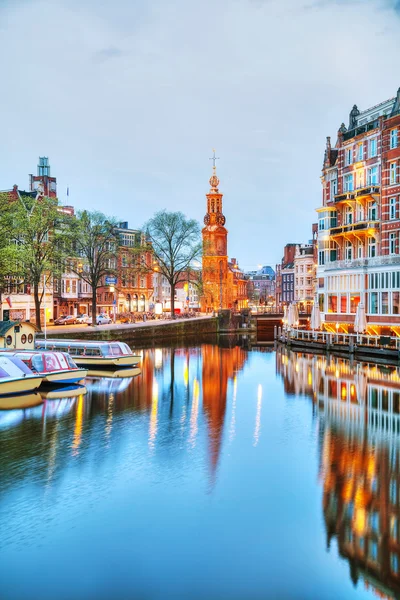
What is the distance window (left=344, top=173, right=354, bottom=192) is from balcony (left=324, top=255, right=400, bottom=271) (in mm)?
7620

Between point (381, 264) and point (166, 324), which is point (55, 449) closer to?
point (381, 264)

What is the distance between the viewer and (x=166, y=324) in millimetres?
76625

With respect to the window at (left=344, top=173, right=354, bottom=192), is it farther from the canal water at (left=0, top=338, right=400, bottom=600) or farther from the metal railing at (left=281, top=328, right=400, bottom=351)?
the canal water at (left=0, top=338, right=400, bottom=600)

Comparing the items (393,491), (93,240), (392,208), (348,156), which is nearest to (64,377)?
(393,491)

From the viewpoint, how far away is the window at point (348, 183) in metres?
61.7

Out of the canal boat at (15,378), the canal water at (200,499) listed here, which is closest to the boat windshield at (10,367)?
the canal boat at (15,378)

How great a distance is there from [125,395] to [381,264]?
2972 centimetres

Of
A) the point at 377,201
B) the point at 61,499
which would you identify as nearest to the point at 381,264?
the point at 377,201

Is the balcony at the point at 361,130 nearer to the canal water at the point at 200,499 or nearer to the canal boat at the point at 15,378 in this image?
the canal water at the point at 200,499

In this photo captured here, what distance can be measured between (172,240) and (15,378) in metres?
61.0

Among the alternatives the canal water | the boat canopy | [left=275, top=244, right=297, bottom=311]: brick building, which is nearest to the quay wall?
the boat canopy

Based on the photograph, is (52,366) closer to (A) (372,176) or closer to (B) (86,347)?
(B) (86,347)

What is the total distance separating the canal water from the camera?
40.9 ft

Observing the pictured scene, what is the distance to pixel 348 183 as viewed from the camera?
6219 cm
